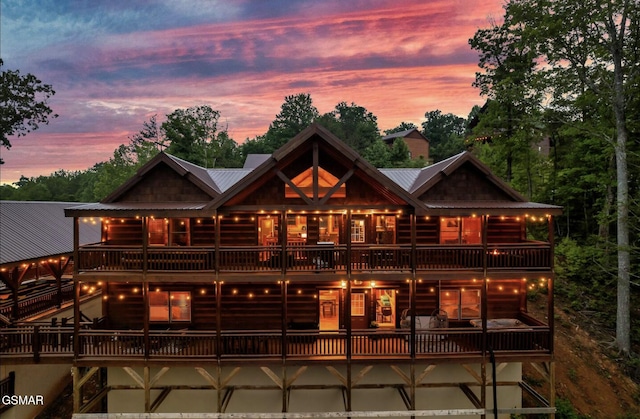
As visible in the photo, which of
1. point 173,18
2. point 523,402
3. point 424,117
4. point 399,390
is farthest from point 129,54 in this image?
point 424,117

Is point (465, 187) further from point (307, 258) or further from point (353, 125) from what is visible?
point (353, 125)

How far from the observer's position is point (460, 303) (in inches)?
609

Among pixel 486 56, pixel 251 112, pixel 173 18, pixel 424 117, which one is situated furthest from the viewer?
pixel 424 117

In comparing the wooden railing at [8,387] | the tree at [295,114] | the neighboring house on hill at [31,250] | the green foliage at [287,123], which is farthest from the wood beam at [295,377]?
the tree at [295,114]

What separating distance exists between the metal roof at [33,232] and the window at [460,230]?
20.1 m

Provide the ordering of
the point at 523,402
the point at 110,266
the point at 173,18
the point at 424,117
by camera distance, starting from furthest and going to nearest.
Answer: the point at 424,117 → the point at 173,18 → the point at 523,402 → the point at 110,266

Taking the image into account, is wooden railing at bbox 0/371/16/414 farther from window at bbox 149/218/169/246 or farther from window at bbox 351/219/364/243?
window at bbox 351/219/364/243

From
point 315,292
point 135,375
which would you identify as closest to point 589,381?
point 315,292

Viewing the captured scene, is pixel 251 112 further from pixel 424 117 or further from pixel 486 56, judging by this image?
pixel 424 117

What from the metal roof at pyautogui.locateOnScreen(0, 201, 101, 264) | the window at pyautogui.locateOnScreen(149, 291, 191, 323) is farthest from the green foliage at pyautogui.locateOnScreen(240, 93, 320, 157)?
the window at pyautogui.locateOnScreen(149, 291, 191, 323)

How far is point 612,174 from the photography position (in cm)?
2097

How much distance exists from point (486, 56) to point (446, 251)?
2013 cm

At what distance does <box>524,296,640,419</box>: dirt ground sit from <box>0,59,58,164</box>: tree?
45012 mm

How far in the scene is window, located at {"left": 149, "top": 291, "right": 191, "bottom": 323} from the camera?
49.5ft
